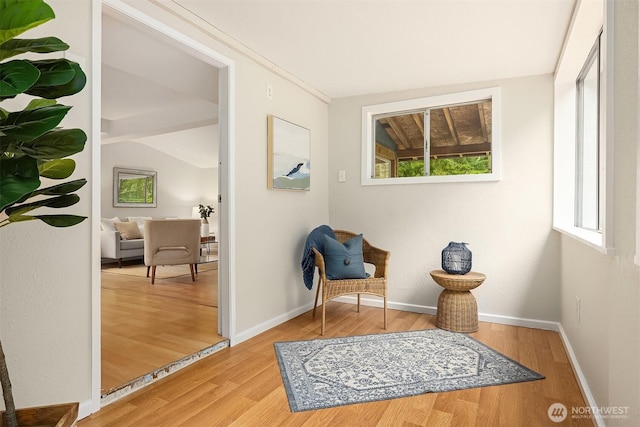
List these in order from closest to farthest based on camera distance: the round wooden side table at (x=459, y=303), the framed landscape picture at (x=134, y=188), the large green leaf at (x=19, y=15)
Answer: the large green leaf at (x=19, y=15) < the round wooden side table at (x=459, y=303) < the framed landscape picture at (x=134, y=188)

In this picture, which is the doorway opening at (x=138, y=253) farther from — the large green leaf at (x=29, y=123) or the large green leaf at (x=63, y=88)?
the large green leaf at (x=29, y=123)

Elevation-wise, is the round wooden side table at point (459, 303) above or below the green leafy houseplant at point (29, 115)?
below

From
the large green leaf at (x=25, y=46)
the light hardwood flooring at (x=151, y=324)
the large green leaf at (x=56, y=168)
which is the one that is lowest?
the light hardwood flooring at (x=151, y=324)

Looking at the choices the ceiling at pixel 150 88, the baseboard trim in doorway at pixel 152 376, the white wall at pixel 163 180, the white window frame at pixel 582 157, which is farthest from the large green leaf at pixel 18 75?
the white wall at pixel 163 180

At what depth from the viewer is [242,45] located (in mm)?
2725

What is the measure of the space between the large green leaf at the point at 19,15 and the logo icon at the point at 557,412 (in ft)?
8.25

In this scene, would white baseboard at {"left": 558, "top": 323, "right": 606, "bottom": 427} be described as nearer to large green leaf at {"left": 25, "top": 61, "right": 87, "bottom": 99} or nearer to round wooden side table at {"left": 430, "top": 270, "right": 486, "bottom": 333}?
round wooden side table at {"left": 430, "top": 270, "right": 486, "bottom": 333}

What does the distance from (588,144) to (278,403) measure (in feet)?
9.17

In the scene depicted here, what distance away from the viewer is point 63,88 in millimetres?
1171

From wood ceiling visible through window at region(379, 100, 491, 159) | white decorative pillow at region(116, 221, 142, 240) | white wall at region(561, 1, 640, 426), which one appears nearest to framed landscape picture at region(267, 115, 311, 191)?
wood ceiling visible through window at region(379, 100, 491, 159)

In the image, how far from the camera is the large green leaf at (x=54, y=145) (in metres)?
1.13

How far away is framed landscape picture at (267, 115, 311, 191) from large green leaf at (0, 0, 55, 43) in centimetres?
215

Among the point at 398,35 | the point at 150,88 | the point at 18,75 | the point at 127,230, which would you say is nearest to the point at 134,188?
the point at 127,230

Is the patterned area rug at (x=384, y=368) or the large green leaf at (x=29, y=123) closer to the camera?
the large green leaf at (x=29, y=123)
